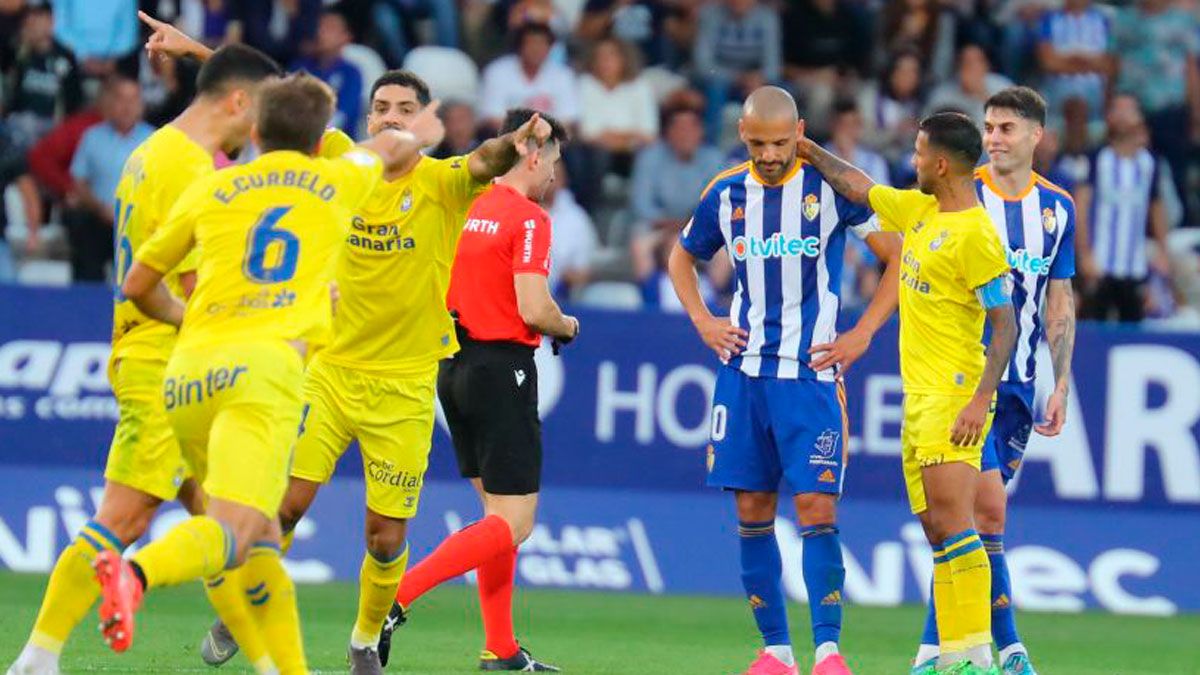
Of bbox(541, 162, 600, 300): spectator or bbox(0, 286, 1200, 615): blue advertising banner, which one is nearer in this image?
bbox(0, 286, 1200, 615): blue advertising banner

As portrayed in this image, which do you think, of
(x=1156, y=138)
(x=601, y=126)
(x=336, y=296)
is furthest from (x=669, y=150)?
(x=336, y=296)

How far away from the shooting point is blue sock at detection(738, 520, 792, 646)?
9.94 metres

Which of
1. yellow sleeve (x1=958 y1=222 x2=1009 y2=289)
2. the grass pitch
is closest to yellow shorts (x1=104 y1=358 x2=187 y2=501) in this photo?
the grass pitch

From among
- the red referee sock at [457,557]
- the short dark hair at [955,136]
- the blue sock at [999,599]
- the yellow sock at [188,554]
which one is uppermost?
the short dark hair at [955,136]

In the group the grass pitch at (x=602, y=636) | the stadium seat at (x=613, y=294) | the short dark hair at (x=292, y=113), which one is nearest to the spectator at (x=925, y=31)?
the stadium seat at (x=613, y=294)

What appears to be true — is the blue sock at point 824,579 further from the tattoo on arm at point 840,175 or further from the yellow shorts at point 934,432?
the tattoo on arm at point 840,175

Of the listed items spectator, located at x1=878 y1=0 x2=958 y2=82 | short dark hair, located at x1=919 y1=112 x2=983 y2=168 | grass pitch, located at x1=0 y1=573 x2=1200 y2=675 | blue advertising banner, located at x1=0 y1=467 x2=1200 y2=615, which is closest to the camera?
short dark hair, located at x1=919 y1=112 x2=983 y2=168

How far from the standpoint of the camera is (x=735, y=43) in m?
18.8

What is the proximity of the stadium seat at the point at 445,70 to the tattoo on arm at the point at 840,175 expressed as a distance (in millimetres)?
7971

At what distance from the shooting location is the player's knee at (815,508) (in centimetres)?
984

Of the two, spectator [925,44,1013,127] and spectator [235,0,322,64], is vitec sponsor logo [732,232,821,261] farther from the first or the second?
spectator [925,44,1013,127]

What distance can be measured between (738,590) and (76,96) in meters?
6.74

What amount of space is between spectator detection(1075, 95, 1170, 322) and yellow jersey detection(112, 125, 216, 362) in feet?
33.8

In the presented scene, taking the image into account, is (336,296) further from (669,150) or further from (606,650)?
(669,150)
